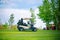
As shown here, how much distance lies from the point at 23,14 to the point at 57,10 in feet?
1.02

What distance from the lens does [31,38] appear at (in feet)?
5.60

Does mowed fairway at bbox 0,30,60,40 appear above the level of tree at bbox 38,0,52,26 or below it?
below

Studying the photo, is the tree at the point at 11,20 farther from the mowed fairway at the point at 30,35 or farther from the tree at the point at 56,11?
the tree at the point at 56,11

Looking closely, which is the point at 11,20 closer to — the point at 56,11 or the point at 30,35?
the point at 30,35

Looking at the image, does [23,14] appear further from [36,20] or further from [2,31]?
[2,31]

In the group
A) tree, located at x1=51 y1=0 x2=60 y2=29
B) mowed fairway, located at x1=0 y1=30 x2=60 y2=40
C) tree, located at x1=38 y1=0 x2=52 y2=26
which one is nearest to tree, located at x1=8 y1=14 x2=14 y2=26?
mowed fairway, located at x1=0 y1=30 x2=60 y2=40

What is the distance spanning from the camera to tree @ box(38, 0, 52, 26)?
68.5 inches

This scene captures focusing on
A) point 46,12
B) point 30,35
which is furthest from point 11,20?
point 46,12

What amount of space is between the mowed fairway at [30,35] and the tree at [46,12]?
10 centimetres

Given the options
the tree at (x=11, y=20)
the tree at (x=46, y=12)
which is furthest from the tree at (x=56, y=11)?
the tree at (x=11, y=20)

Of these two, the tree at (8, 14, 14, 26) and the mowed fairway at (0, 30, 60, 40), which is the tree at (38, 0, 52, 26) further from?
the tree at (8, 14, 14, 26)

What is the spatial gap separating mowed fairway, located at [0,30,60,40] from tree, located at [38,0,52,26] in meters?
0.10

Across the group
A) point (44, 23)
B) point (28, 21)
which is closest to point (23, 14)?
point (28, 21)

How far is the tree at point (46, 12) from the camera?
1740mm
